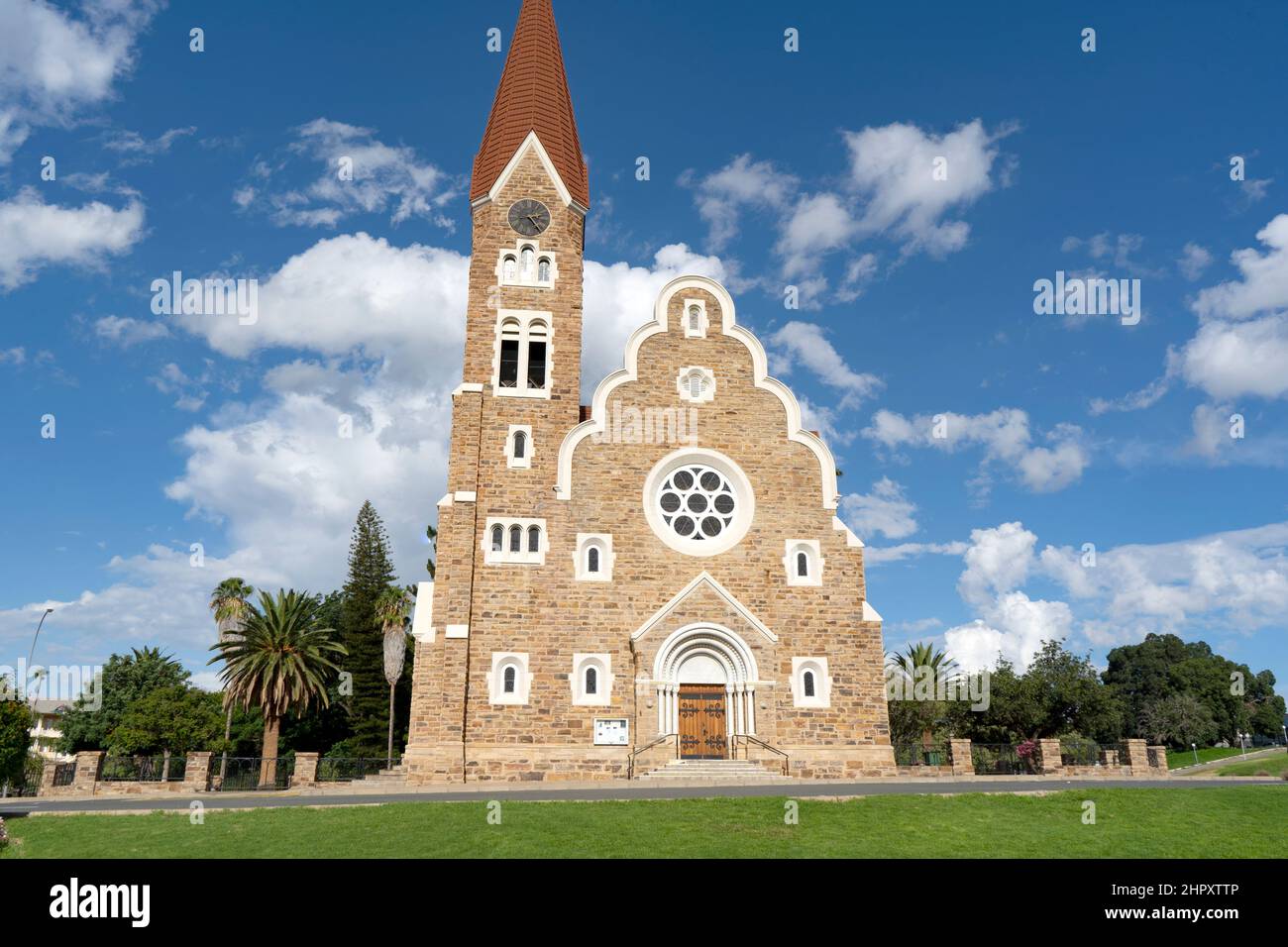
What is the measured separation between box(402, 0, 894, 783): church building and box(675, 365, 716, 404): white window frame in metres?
0.05

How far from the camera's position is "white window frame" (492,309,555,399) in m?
29.1

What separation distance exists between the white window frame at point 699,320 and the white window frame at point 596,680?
1093 centimetres

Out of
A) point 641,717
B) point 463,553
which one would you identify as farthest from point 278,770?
point 641,717

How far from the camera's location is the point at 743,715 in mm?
25891

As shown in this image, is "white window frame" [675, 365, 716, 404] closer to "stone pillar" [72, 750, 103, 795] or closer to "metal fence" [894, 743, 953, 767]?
"metal fence" [894, 743, 953, 767]

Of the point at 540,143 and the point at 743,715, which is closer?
the point at 743,715

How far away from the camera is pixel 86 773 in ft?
80.6

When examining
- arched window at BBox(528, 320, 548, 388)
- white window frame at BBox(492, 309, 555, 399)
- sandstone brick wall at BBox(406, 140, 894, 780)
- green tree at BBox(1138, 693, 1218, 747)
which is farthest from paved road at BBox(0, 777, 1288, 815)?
green tree at BBox(1138, 693, 1218, 747)

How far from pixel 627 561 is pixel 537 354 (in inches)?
316

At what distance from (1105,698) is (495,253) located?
32246mm

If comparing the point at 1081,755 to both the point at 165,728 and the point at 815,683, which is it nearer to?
the point at 815,683

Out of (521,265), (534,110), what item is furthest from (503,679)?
(534,110)
